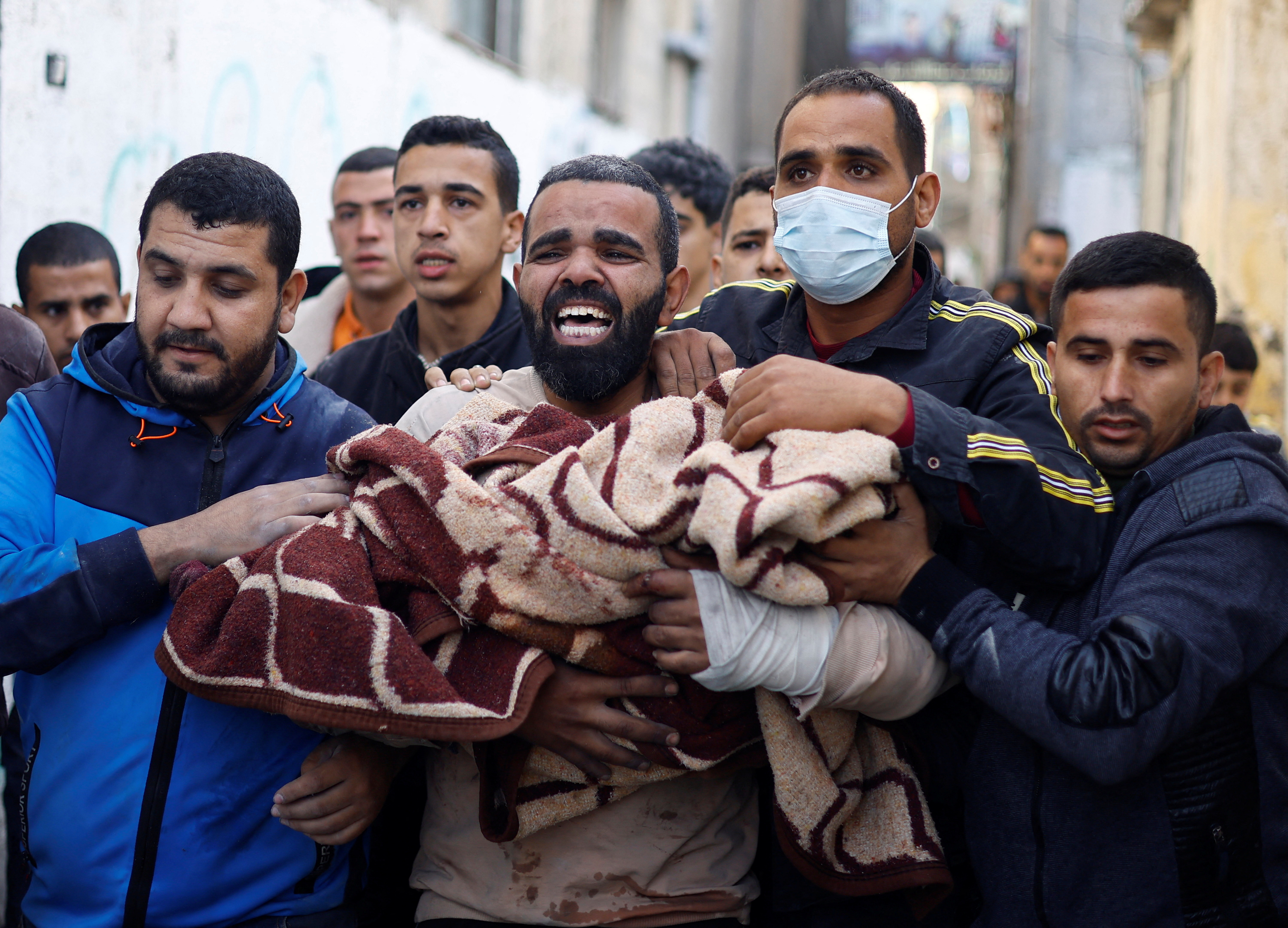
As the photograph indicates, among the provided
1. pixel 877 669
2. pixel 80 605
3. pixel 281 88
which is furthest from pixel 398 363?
pixel 281 88

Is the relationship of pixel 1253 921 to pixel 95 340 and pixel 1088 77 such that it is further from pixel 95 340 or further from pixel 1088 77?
pixel 1088 77

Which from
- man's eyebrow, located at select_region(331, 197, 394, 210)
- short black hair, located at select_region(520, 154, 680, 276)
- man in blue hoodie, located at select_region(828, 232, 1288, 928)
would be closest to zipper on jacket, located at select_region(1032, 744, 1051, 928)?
man in blue hoodie, located at select_region(828, 232, 1288, 928)

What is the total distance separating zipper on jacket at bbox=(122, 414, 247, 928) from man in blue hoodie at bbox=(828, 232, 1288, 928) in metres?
1.28

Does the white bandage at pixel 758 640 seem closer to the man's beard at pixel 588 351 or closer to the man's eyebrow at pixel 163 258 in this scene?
the man's beard at pixel 588 351

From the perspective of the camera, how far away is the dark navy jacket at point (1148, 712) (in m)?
1.99

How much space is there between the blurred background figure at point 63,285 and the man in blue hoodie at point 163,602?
73.3 inches

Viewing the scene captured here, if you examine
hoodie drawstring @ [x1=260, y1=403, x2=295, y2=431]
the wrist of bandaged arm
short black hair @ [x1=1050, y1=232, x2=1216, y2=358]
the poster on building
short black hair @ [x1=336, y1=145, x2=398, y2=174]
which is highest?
the poster on building

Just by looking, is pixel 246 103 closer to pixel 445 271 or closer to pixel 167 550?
pixel 445 271

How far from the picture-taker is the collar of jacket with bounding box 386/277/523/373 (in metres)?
3.87

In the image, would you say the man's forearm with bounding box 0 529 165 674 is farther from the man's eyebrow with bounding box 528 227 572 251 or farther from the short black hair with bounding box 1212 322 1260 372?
the short black hair with bounding box 1212 322 1260 372

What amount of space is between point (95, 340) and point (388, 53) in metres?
6.14

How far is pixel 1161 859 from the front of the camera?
6.92 ft

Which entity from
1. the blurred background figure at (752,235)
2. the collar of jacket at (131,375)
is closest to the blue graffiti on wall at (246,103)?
the blurred background figure at (752,235)

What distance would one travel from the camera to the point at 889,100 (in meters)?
2.75
